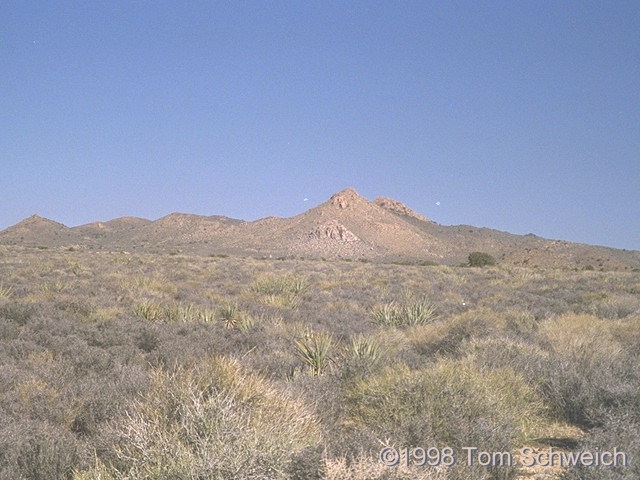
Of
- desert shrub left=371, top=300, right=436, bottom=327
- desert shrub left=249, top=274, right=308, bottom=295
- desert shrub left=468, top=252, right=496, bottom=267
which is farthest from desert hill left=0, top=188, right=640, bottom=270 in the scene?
desert shrub left=371, top=300, right=436, bottom=327

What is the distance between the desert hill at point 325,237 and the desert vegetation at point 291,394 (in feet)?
189

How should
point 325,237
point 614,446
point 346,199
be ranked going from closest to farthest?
point 614,446 < point 325,237 < point 346,199

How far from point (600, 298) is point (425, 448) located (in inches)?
540

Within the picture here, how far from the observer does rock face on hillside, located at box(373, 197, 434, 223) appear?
108625 millimetres

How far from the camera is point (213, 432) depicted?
3.35 m

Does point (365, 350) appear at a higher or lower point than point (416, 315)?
lower

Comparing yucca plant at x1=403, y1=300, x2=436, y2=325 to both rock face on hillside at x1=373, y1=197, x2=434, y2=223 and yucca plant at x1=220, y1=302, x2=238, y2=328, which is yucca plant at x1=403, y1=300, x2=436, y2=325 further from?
rock face on hillside at x1=373, y1=197, x2=434, y2=223

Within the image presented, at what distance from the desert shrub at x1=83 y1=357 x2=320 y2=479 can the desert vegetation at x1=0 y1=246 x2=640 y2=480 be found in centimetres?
1

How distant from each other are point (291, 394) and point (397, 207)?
108 metres

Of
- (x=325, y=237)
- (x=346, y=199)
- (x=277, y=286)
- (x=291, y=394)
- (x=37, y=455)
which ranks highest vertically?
(x=346, y=199)

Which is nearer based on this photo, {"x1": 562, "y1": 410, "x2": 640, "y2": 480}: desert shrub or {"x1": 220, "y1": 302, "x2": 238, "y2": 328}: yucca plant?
{"x1": 562, "y1": 410, "x2": 640, "y2": 480}: desert shrub

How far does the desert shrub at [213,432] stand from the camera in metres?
3.00

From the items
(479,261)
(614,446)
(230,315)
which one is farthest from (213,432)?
(479,261)

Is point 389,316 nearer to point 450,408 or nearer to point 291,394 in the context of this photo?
point 450,408
